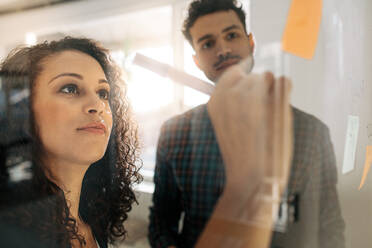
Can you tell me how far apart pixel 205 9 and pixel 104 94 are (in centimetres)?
21

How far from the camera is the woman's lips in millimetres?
405

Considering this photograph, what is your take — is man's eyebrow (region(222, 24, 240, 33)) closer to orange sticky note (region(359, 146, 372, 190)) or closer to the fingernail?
the fingernail

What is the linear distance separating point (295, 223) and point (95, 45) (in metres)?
0.43

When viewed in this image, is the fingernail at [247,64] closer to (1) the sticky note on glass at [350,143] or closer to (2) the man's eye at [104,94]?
(2) the man's eye at [104,94]

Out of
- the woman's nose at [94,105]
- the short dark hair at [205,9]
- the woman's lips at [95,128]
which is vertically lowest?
the woman's lips at [95,128]

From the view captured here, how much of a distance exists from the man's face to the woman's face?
0.17m

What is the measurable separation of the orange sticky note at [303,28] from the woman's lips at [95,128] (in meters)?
0.31

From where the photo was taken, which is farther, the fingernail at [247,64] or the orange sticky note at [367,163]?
the orange sticky note at [367,163]

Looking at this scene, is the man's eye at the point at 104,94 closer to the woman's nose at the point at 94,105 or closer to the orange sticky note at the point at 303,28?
the woman's nose at the point at 94,105

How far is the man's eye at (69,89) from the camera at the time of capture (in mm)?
401

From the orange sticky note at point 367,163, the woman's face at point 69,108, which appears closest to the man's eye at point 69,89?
the woman's face at point 69,108

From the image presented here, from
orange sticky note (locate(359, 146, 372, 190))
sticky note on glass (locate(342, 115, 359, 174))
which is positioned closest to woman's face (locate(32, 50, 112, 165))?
sticky note on glass (locate(342, 115, 359, 174))

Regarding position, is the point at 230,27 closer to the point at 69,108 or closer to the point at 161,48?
the point at 161,48

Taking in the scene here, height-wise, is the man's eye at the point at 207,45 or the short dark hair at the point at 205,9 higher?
the short dark hair at the point at 205,9
